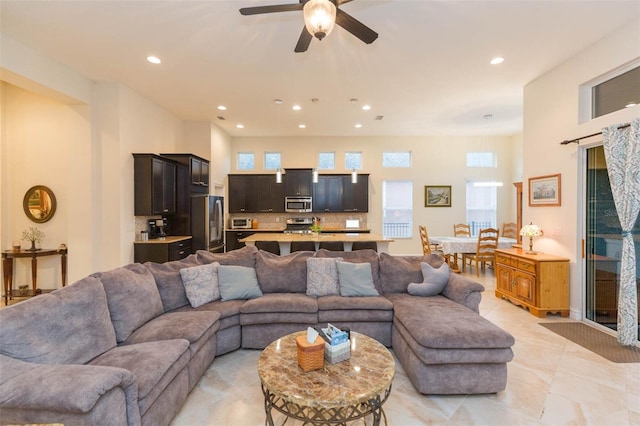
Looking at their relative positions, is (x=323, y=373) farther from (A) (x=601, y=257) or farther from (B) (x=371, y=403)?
(A) (x=601, y=257)

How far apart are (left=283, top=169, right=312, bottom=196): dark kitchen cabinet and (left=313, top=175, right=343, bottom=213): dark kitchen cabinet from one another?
22 cm

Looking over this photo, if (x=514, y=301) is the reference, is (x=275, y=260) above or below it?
above

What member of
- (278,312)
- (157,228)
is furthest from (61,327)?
(157,228)

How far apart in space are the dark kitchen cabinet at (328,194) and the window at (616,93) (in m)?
5.21

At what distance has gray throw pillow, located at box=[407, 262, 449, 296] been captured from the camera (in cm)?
322

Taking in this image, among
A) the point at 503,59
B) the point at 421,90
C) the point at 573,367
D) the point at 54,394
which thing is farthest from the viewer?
the point at 421,90

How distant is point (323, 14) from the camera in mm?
1913

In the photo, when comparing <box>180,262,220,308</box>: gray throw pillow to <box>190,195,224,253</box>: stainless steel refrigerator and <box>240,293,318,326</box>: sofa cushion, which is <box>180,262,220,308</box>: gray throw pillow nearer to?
<box>240,293,318,326</box>: sofa cushion

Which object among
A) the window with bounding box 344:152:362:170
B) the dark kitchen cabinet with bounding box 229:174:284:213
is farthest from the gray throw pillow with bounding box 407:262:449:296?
the window with bounding box 344:152:362:170

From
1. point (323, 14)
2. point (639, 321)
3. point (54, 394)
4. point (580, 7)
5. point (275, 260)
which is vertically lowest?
point (639, 321)

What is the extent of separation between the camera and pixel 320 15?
192 cm

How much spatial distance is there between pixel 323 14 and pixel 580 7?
284 cm

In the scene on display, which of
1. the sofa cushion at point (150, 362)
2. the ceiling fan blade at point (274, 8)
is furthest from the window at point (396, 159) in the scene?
the sofa cushion at point (150, 362)

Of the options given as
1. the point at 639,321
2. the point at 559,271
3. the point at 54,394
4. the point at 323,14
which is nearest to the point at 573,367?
the point at 639,321
